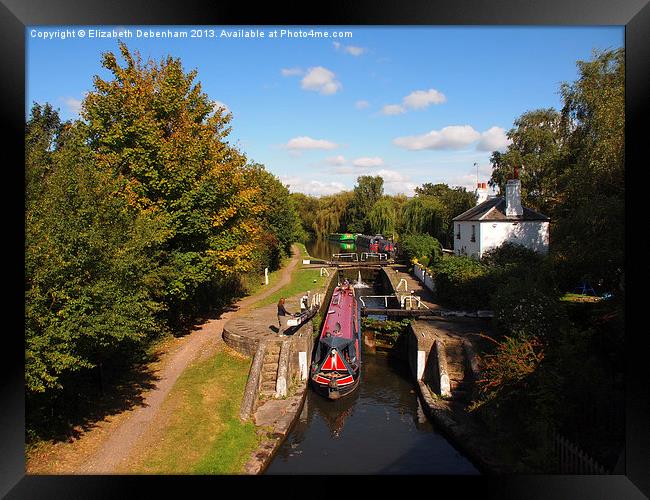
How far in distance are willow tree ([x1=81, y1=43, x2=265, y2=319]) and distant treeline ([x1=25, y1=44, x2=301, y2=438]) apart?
0.04 metres

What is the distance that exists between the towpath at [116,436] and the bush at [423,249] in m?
17.7

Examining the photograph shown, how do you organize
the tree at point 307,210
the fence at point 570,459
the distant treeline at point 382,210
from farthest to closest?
the tree at point 307,210, the distant treeline at point 382,210, the fence at point 570,459

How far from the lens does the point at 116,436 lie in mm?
8727

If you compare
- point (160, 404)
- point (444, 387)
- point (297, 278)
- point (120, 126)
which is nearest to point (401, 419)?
point (444, 387)

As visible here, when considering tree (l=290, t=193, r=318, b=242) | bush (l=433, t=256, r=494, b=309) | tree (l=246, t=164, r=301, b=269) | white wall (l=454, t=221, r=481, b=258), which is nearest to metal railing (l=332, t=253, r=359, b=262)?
tree (l=246, t=164, r=301, b=269)

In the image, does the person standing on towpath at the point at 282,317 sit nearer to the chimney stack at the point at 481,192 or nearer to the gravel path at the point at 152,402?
the gravel path at the point at 152,402

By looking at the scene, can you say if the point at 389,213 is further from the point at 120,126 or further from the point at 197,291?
the point at 120,126

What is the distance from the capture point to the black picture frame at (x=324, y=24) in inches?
195

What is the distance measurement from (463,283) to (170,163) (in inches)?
447

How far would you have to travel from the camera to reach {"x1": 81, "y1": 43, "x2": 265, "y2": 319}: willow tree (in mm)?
13227

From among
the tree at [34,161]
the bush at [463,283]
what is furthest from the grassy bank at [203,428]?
the bush at [463,283]

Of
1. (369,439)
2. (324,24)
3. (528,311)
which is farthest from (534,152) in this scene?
(324,24)

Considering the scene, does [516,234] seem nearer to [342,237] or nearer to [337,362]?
[337,362]

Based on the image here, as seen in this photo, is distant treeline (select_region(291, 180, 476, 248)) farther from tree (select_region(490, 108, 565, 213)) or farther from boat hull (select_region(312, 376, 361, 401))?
boat hull (select_region(312, 376, 361, 401))
